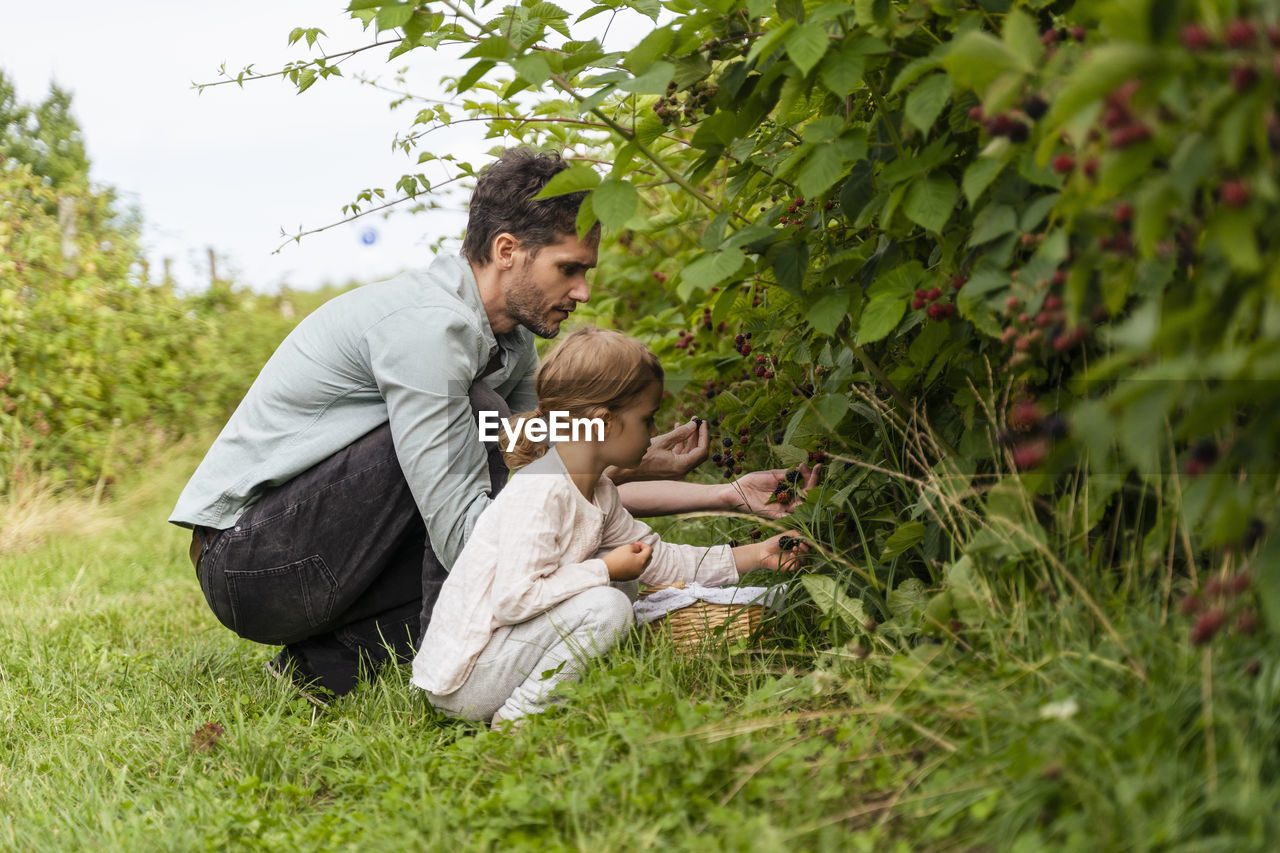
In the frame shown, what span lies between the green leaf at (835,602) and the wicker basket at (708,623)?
22 centimetres

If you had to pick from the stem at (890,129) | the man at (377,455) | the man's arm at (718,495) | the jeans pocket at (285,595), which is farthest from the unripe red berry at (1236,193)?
the jeans pocket at (285,595)

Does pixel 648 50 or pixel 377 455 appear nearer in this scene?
pixel 648 50

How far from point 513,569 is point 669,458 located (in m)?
0.84

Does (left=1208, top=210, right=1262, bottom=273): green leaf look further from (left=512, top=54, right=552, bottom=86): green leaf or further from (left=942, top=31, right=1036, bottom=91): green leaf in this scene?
(left=512, top=54, right=552, bottom=86): green leaf

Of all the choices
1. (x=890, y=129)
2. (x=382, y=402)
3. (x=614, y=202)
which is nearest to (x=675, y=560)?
(x=382, y=402)

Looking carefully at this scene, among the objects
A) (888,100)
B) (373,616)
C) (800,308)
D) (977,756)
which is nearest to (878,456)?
(800,308)

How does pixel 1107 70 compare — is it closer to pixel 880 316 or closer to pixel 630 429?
pixel 880 316

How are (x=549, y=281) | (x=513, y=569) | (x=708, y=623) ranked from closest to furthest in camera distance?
(x=513, y=569) < (x=708, y=623) < (x=549, y=281)

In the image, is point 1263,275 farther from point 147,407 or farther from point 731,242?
point 147,407

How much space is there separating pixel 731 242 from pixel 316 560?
1.44 meters

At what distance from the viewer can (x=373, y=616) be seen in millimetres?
2963

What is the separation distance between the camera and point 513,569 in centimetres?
246

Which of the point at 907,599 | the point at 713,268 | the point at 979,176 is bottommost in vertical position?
the point at 907,599

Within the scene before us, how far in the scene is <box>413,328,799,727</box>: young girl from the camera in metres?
2.46
